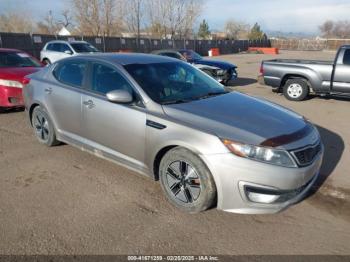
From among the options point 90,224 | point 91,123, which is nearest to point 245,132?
point 90,224

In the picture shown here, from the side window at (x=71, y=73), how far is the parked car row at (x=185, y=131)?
0.06 feet

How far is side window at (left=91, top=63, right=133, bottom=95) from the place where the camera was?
13.7 feet

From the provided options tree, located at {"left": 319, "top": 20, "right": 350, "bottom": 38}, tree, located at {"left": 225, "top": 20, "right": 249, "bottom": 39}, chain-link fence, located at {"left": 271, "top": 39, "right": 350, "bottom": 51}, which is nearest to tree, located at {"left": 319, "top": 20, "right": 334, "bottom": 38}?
tree, located at {"left": 319, "top": 20, "right": 350, "bottom": 38}

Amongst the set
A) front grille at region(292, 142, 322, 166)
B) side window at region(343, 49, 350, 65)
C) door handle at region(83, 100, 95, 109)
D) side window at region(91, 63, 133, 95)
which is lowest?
front grille at region(292, 142, 322, 166)

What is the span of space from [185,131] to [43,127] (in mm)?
3049

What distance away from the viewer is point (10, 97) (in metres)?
7.70

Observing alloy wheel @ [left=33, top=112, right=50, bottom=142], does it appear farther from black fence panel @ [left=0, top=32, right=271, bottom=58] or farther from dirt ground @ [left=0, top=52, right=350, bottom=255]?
black fence panel @ [left=0, top=32, right=271, bottom=58]

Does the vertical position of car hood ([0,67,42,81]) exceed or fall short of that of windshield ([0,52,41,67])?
it falls short

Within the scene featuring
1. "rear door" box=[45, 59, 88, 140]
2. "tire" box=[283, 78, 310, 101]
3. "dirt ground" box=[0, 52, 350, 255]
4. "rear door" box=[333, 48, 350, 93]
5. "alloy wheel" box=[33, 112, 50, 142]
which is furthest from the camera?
"tire" box=[283, 78, 310, 101]

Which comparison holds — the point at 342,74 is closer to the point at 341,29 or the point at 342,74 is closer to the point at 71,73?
the point at 71,73

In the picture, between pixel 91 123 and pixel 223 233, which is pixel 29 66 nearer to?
pixel 91 123

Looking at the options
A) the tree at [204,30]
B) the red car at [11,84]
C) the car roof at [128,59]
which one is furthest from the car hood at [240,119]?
the tree at [204,30]

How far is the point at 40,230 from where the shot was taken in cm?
329

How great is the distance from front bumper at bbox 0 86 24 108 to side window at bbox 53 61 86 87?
302cm
